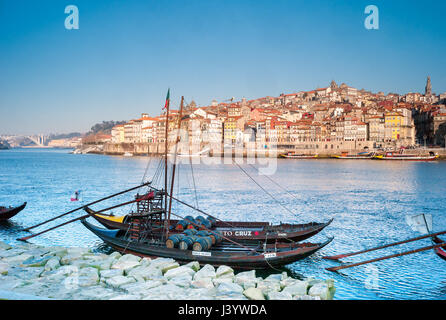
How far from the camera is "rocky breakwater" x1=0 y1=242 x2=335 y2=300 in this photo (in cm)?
538

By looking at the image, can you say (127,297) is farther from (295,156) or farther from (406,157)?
(295,156)

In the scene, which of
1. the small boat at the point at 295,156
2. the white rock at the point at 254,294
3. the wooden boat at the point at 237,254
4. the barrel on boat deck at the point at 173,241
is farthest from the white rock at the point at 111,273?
the small boat at the point at 295,156

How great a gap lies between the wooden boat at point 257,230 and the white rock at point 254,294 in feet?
9.17

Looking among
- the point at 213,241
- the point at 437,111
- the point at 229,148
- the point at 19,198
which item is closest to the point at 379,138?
the point at 437,111

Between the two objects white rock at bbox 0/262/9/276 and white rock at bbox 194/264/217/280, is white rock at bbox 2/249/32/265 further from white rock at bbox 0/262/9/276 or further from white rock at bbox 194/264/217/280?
white rock at bbox 194/264/217/280

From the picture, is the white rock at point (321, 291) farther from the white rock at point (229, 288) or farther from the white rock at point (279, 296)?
the white rock at point (229, 288)

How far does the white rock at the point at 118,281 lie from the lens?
19.1 feet

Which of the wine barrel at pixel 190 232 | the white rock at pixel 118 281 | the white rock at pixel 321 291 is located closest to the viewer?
the white rock at pixel 321 291

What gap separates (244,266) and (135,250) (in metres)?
2.28

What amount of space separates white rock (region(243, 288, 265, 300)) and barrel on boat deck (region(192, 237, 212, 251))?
2121 millimetres

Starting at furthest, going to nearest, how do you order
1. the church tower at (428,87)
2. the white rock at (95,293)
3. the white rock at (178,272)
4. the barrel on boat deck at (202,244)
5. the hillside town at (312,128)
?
1. the church tower at (428,87)
2. the hillside town at (312,128)
3. the barrel on boat deck at (202,244)
4. the white rock at (178,272)
5. the white rock at (95,293)

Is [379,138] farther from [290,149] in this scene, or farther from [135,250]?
[135,250]

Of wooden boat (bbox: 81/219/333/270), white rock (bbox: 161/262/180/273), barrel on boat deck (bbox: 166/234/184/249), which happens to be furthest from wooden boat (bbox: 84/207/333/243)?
white rock (bbox: 161/262/180/273)

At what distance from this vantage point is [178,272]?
21.3 ft
